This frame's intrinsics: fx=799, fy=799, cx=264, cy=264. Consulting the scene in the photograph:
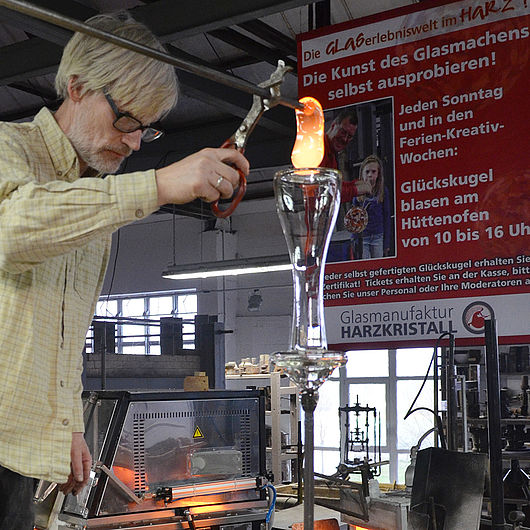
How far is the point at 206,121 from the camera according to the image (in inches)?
367

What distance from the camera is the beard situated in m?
1.36

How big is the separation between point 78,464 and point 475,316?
2251mm

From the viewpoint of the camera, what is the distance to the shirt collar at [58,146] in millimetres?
1356

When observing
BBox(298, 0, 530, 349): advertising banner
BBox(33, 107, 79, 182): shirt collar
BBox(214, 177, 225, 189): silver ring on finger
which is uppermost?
BBox(298, 0, 530, 349): advertising banner

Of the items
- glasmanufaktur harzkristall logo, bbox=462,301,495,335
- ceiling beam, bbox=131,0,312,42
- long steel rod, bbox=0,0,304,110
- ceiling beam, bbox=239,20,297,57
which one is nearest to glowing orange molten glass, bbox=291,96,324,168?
long steel rod, bbox=0,0,304,110

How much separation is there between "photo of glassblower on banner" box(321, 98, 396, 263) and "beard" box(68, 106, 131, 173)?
2319mm

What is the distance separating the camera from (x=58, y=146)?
53.4 inches

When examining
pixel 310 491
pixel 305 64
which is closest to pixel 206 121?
pixel 305 64

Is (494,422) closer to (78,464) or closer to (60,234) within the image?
(78,464)

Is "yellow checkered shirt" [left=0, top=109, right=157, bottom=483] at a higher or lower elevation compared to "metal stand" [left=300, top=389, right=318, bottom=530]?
higher

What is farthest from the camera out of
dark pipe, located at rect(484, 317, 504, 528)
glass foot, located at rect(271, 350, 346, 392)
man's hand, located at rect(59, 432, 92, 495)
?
dark pipe, located at rect(484, 317, 504, 528)

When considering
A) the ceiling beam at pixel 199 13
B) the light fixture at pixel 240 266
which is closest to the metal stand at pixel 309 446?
the ceiling beam at pixel 199 13

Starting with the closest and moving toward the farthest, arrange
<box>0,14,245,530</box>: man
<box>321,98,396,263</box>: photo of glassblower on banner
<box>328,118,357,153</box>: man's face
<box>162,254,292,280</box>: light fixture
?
1. <box>0,14,245,530</box>: man
2. <box>321,98,396,263</box>: photo of glassblower on banner
3. <box>328,118,357,153</box>: man's face
4. <box>162,254,292,280</box>: light fixture

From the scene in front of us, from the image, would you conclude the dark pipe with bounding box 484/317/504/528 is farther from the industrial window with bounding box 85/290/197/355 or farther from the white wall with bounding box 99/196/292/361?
the industrial window with bounding box 85/290/197/355
